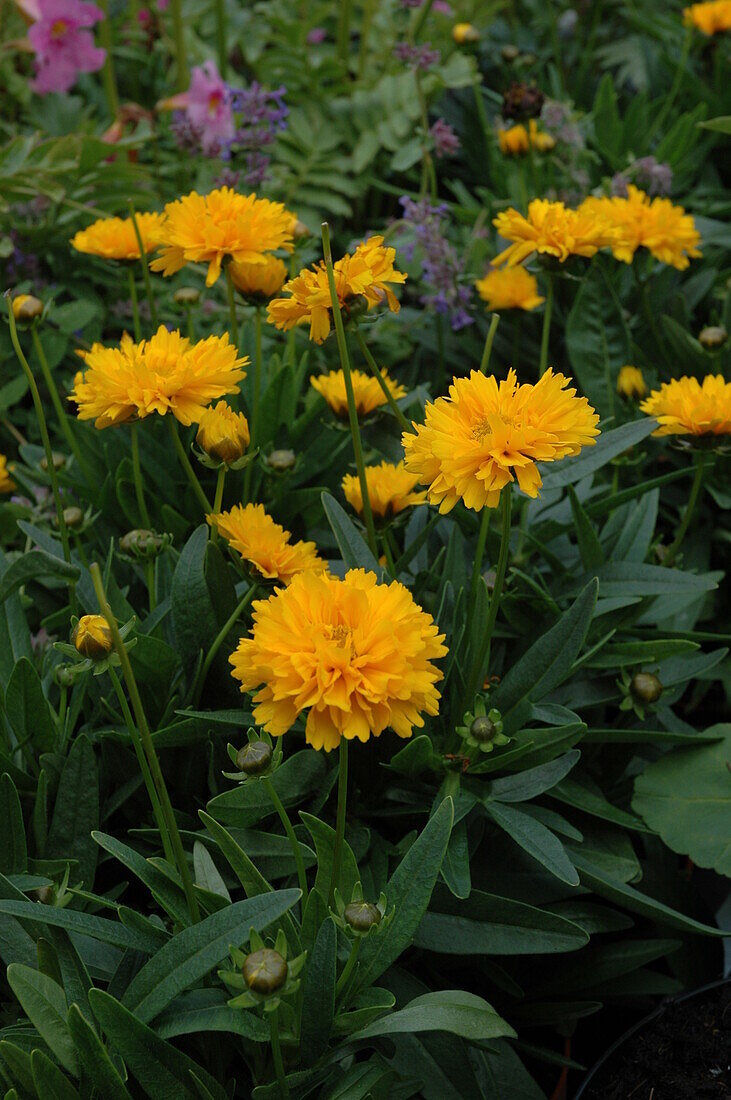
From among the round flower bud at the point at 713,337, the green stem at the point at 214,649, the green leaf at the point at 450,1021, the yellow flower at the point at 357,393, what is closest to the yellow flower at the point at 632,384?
the round flower bud at the point at 713,337

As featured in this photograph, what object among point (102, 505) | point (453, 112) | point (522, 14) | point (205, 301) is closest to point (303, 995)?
point (102, 505)

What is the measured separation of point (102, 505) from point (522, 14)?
207 cm

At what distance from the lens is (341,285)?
82 centimetres

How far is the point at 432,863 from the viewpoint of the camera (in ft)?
2.55

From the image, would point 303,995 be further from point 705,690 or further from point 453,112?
point 453,112

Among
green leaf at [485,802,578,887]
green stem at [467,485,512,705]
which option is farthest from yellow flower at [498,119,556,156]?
green leaf at [485,802,578,887]

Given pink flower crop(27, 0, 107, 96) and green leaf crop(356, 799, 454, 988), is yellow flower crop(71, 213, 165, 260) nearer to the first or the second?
green leaf crop(356, 799, 454, 988)

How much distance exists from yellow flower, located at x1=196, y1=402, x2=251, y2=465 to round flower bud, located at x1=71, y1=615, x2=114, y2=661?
8.3 inches

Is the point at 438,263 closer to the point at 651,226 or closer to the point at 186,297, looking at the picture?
the point at 651,226

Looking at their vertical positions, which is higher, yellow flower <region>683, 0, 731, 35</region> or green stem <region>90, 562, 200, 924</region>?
yellow flower <region>683, 0, 731, 35</region>

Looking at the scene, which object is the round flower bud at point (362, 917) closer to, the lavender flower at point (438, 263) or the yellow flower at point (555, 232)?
the yellow flower at point (555, 232)

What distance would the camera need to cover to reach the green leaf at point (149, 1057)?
0.70 meters

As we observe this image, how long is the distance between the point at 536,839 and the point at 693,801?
27 centimetres

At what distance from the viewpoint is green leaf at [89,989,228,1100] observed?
27.5 inches
